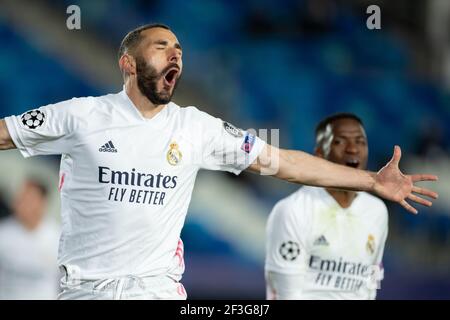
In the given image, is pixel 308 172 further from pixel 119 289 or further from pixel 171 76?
pixel 119 289

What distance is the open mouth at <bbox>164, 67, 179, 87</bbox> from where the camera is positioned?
456cm

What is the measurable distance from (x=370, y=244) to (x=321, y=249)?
38 cm

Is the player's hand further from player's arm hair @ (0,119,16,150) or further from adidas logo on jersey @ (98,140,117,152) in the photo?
player's arm hair @ (0,119,16,150)

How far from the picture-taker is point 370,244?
6.21m

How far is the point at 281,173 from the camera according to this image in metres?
4.68

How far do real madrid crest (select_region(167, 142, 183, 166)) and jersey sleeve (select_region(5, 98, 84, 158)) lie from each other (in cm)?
50

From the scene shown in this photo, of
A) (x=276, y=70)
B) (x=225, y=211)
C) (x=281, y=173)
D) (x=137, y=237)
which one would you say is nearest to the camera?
(x=137, y=237)

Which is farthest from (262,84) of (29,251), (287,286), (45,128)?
(45,128)

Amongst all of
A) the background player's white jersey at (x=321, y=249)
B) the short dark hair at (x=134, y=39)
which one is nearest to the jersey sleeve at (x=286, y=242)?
the background player's white jersey at (x=321, y=249)

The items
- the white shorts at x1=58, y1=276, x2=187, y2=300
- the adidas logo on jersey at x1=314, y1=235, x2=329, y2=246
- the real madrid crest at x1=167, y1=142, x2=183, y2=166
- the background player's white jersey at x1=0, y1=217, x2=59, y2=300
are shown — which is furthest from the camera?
the background player's white jersey at x1=0, y1=217, x2=59, y2=300

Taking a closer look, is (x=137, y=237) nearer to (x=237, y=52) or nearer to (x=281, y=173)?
(x=281, y=173)

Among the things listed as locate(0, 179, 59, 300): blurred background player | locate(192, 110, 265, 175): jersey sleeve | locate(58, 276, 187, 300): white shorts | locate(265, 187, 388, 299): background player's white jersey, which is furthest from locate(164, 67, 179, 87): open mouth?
locate(0, 179, 59, 300): blurred background player
